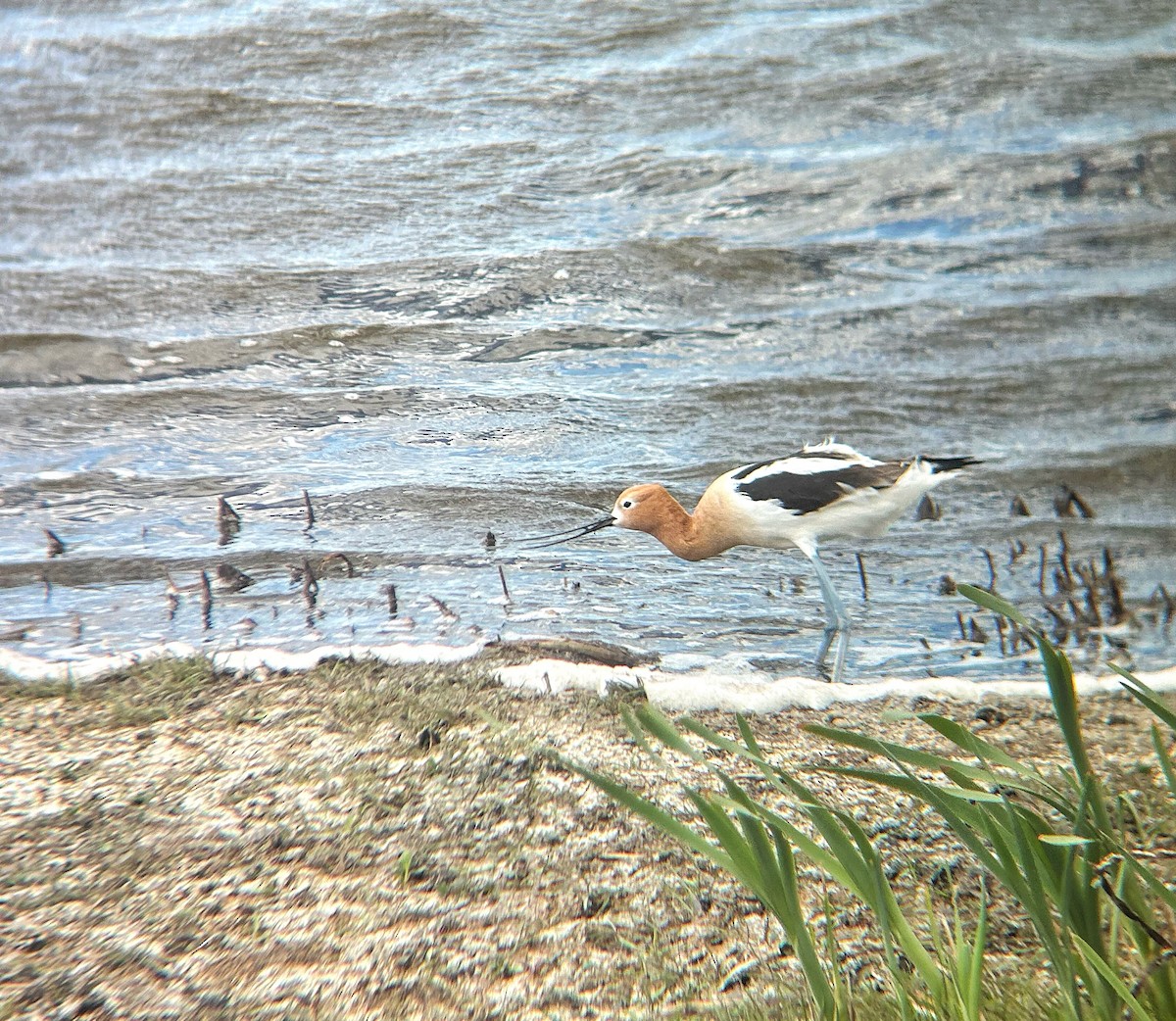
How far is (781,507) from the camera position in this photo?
8.23 ft

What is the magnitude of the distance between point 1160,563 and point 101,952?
8.84ft

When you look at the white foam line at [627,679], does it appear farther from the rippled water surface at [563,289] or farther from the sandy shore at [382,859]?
the rippled water surface at [563,289]

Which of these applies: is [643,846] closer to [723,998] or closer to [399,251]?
[723,998]

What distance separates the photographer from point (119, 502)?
266cm

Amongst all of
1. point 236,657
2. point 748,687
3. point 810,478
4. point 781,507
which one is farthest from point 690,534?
point 236,657

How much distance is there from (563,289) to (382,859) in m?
1.89

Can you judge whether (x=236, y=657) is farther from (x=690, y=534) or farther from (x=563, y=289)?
(x=563, y=289)

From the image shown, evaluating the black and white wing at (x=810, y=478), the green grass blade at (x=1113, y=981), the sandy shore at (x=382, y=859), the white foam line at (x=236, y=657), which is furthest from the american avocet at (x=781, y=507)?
the green grass blade at (x=1113, y=981)

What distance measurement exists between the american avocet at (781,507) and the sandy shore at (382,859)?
719mm

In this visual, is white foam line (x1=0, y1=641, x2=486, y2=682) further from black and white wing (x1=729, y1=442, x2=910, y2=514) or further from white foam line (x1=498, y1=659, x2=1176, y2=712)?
black and white wing (x1=729, y1=442, x2=910, y2=514)

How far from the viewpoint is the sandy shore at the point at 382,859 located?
1146 millimetres

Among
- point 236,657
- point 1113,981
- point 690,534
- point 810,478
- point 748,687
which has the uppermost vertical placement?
point 810,478

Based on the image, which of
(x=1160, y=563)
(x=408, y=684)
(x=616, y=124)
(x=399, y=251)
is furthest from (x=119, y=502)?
(x=1160, y=563)

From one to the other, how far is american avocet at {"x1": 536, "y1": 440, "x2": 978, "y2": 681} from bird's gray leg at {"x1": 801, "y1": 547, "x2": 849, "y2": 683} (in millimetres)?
25
